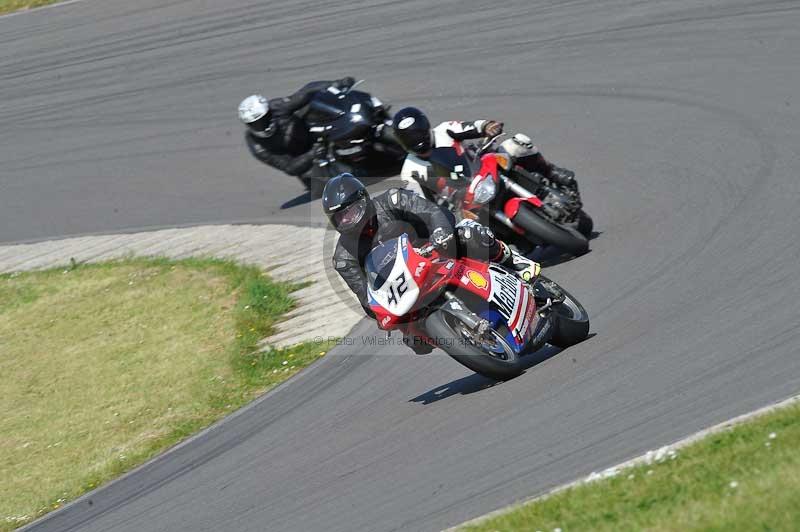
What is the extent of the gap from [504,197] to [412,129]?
41.8 inches

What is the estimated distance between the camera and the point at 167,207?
16125 millimetres

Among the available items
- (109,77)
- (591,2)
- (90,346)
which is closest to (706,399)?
(90,346)

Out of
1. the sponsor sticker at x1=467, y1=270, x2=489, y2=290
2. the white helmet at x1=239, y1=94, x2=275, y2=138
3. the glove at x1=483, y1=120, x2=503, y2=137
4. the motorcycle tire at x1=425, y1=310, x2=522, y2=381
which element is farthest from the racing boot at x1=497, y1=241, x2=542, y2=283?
the white helmet at x1=239, y1=94, x2=275, y2=138

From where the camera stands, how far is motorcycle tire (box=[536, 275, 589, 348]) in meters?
8.78

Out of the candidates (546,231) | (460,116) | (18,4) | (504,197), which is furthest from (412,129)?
(18,4)

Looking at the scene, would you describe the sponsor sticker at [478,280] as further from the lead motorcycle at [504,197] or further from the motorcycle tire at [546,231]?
the motorcycle tire at [546,231]

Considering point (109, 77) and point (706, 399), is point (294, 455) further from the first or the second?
point (109, 77)

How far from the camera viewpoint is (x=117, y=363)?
40.3ft

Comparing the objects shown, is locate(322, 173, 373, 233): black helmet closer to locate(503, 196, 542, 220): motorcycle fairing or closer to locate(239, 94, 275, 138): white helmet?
locate(503, 196, 542, 220): motorcycle fairing

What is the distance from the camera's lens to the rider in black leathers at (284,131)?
14703mm

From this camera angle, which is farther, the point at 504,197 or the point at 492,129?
the point at 492,129

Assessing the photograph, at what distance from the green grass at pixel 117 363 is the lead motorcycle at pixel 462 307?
2781mm

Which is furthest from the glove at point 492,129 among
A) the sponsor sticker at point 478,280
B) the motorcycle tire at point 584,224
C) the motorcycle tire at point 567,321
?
the sponsor sticker at point 478,280

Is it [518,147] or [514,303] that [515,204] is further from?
Result: [514,303]
